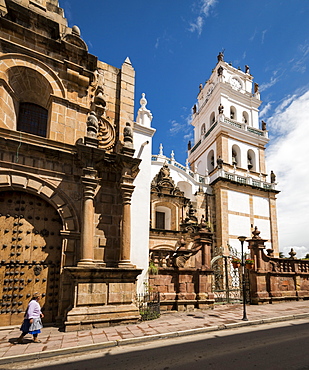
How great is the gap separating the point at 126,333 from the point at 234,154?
23.2 metres

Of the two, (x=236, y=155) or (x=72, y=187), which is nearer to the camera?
(x=72, y=187)

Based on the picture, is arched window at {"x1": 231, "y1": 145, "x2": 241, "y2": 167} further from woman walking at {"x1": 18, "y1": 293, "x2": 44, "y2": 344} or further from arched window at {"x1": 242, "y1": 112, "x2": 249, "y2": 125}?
woman walking at {"x1": 18, "y1": 293, "x2": 44, "y2": 344}

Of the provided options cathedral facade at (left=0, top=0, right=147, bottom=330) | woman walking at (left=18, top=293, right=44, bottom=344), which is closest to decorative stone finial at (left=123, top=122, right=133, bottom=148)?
cathedral facade at (left=0, top=0, right=147, bottom=330)

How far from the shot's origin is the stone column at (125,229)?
895cm

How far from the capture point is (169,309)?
1055 centimetres

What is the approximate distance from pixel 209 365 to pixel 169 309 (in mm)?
5708

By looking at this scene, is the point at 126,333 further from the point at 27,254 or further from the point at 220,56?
the point at 220,56

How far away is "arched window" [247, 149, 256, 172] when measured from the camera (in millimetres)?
27581

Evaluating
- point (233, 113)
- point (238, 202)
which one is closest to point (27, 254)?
point (238, 202)

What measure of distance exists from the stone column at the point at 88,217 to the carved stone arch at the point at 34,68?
3.46 metres

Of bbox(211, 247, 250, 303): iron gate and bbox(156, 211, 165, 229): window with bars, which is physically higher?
bbox(156, 211, 165, 229): window with bars

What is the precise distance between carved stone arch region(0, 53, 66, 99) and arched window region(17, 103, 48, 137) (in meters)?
1.11

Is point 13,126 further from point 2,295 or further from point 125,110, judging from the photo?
point 2,295

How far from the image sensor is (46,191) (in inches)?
339
